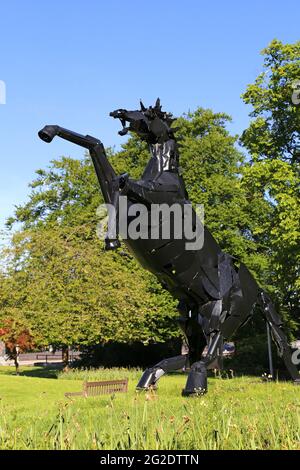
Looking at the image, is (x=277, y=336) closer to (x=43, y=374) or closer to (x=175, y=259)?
(x=175, y=259)

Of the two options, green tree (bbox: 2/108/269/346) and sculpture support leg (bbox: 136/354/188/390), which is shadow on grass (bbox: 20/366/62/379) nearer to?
green tree (bbox: 2/108/269/346)

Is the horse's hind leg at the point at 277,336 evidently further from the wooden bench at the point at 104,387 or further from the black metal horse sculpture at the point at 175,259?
the wooden bench at the point at 104,387

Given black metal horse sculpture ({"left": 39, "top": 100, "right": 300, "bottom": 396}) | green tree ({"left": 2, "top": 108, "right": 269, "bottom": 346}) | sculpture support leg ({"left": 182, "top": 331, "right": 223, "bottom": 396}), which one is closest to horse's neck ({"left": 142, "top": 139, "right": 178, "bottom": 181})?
black metal horse sculpture ({"left": 39, "top": 100, "right": 300, "bottom": 396})

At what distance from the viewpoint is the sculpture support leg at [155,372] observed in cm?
959

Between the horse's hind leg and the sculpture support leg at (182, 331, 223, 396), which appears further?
the horse's hind leg

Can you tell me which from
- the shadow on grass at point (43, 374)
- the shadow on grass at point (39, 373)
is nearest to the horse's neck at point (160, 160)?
the shadow on grass at point (39, 373)

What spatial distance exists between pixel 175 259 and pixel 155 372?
2.03 m

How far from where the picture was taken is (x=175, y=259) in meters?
9.45

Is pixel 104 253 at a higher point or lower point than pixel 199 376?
higher

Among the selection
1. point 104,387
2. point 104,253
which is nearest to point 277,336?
Answer: point 104,387

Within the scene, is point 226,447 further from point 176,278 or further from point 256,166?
point 256,166

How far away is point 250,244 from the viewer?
3142cm

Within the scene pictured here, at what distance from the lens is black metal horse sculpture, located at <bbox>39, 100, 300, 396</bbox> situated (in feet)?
28.9

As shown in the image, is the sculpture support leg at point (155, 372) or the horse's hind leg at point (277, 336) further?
the horse's hind leg at point (277, 336)
